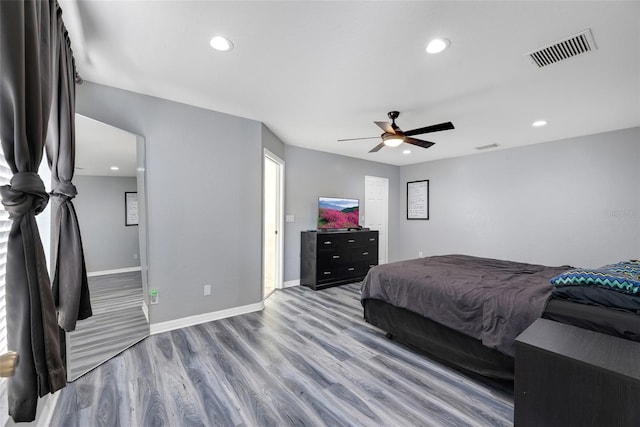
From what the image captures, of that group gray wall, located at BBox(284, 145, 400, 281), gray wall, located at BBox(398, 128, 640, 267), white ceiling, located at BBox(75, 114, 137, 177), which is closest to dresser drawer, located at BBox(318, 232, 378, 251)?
gray wall, located at BBox(284, 145, 400, 281)

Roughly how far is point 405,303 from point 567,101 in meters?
2.71

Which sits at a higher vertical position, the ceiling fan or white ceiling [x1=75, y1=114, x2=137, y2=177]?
the ceiling fan

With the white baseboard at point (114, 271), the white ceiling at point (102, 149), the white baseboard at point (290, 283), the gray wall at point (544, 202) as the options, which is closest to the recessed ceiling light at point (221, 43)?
the white ceiling at point (102, 149)

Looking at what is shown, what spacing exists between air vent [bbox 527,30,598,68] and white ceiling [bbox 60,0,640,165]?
0.17ft

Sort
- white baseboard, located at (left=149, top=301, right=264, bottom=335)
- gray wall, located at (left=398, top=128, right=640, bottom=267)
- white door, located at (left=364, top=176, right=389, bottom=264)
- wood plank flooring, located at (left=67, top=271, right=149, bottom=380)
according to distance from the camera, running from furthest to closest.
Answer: white door, located at (left=364, top=176, right=389, bottom=264)
gray wall, located at (left=398, top=128, right=640, bottom=267)
white baseboard, located at (left=149, top=301, right=264, bottom=335)
wood plank flooring, located at (left=67, top=271, right=149, bottom=380)

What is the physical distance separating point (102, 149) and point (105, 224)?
2.18 feet

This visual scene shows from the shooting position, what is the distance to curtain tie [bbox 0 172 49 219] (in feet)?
3.62

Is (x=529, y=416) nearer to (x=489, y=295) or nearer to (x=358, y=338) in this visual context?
(x=489, y=295)

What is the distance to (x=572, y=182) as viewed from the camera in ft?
13.8

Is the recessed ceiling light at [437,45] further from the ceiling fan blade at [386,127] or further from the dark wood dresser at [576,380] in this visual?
the dark wood dresser at [576,380]

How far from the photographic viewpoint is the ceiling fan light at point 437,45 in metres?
1.90

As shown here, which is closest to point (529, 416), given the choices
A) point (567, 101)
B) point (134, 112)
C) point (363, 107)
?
point (363, 107)

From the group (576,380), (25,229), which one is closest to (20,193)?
(25,229)

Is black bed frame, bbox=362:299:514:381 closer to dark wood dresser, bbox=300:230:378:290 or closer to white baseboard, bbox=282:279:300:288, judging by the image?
dark wood dresser, bbox=300:230:378:290
